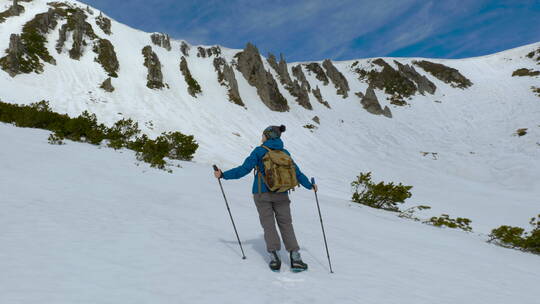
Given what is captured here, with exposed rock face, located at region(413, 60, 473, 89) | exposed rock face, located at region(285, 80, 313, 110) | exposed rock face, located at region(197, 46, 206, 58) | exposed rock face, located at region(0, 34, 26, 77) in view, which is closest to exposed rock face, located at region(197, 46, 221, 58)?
exposed rock face, located at region(197, 46, 206, 58)

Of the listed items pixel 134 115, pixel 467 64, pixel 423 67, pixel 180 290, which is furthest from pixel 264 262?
pixel 467 64

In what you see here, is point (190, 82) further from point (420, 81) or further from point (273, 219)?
point (420, 81)

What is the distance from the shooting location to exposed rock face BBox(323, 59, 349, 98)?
53.0 m

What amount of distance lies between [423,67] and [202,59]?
53202 millimetres

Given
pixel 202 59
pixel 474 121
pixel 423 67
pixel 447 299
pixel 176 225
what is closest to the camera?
pixel 447 299

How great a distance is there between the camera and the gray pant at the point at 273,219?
404 cm

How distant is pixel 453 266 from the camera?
5316mm

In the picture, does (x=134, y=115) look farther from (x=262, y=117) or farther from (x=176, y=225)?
(x=176, y=225)

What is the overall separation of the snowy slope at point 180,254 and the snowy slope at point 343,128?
9.03m

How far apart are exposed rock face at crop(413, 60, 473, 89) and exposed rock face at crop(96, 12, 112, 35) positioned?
206 feet

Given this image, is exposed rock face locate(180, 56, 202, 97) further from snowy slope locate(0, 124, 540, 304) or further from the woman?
the woman

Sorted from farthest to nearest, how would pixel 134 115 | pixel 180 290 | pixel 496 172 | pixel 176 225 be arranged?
pixel 496 172
pixel 134 115
pixel 176 225
pixel 180 290

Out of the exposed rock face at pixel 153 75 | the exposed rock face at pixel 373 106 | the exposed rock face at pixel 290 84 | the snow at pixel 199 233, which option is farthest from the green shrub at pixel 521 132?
the exposed rock face at pixel 153 75

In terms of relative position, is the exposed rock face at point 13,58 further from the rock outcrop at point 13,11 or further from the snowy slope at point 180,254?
the snowy slope at point 180,254
